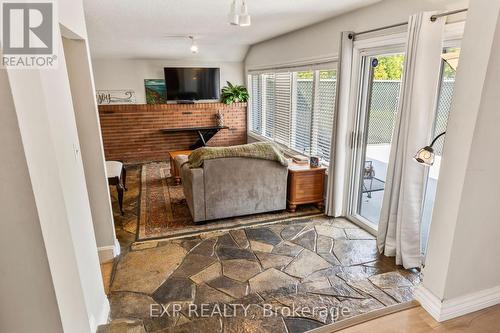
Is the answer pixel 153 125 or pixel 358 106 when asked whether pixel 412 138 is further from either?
pixel 153 125

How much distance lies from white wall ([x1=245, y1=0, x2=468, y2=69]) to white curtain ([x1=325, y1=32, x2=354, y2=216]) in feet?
0.77

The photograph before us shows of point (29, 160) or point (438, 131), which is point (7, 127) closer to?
point (29, 160)

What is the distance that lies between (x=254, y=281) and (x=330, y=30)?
2.90m

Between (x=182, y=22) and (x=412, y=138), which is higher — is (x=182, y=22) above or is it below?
above

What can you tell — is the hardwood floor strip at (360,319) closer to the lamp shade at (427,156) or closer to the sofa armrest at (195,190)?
the lamp shade at (427,156)

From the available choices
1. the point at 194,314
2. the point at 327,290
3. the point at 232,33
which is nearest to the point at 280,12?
the point at 232,33

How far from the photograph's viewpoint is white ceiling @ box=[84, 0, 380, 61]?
9.45 ft

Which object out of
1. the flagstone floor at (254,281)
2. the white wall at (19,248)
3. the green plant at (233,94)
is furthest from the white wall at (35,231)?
the green plant at (233,94)

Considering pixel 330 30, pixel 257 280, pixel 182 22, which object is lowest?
pixel 257 280

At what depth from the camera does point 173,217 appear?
366cm

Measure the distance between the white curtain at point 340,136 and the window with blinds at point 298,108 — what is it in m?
0.28

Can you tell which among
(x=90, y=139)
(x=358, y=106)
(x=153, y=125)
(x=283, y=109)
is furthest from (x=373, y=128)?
(x=153, y=125)

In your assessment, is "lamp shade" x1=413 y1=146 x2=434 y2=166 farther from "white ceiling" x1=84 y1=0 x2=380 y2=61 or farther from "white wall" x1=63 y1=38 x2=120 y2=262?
"white wall" x1=63 y1=38 x2=120 y2=262

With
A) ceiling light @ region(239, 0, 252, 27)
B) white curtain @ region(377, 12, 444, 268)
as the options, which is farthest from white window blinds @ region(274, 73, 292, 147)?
white curtain @ region(377, 12, 444, 268)
